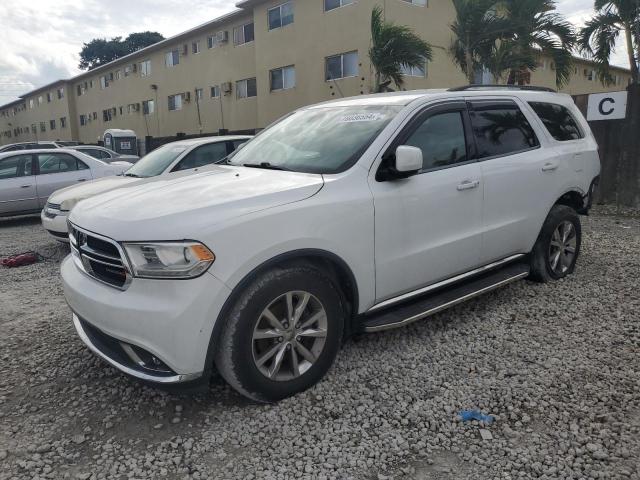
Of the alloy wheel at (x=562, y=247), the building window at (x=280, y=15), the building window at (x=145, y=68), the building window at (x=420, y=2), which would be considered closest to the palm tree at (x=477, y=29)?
the building window at (x=420, y=2)

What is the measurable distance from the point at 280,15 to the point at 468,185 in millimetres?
19266

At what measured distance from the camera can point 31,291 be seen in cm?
518

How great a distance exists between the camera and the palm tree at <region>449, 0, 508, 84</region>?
11.6 meters

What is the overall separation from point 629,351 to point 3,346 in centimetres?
464

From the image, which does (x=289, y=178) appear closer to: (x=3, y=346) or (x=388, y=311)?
(x=388, y=311)

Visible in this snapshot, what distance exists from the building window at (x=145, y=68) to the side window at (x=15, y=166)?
24.2 metres

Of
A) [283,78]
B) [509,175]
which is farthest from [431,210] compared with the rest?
[283,78]

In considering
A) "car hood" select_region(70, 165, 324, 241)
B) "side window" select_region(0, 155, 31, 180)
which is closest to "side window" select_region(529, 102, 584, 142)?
"car hood" select_region(70, 165, 324, 241)

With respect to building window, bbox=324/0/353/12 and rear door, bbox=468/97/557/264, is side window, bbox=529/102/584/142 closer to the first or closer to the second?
rear door, bbox=468/97/557/264

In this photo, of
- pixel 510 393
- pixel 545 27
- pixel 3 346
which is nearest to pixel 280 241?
pixel 510 393

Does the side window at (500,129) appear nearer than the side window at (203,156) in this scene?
Yes

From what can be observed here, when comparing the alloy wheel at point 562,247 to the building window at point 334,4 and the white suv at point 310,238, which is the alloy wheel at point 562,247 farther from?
the building window at point 334,4

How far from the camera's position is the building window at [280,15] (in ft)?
65.9

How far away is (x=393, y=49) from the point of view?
11.9m
